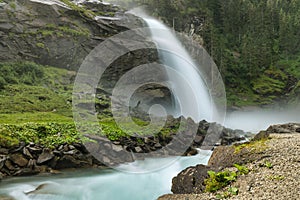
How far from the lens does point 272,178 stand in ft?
25.3

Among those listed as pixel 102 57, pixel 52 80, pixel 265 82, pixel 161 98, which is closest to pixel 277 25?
pixel 265 82

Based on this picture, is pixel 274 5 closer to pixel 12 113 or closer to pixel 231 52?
pixel 231 52

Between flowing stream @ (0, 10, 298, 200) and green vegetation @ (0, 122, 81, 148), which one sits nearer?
flowing stream @ (0, 10, 298, 200)

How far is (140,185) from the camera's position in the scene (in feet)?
41.4

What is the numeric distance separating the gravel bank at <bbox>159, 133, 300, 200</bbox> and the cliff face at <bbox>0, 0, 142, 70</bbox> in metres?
27.1

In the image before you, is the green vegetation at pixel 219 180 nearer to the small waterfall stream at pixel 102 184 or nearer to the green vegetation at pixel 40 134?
the small waterfall stream at pixel 102 184

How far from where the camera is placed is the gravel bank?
6.98 meters

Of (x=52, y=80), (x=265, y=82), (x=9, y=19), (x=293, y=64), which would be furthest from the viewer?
(x=293, y=64)

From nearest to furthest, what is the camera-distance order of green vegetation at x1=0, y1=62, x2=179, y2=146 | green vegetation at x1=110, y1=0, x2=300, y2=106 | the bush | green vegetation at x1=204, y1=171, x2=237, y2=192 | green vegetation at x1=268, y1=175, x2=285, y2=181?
green vegetation at x1=268, y1=175, x2=285, y2=181, green vegetation at x1=204, y1=171, x2=237, y2=192, green vegetation at x1=0, y1=62, x2=179, y2=146, the bush, green vegetation at x1=110, y1=0, x2=300, y2=106

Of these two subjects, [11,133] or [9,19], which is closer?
[11,133]

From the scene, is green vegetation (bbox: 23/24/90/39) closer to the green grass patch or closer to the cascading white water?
the cascading white water

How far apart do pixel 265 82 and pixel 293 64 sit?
31.6 feet

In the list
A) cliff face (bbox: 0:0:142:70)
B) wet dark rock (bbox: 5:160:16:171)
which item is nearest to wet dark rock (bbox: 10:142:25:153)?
wet dark rock (bbox: 5:160:16:171)

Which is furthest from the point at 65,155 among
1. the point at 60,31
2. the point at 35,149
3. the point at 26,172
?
the point at 60,31
